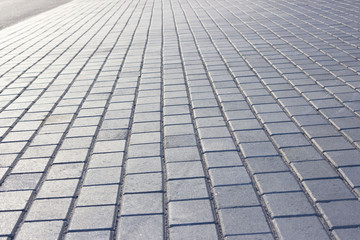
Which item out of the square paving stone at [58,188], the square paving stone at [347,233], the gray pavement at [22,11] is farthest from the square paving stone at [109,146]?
the gray pavement at [22,11]

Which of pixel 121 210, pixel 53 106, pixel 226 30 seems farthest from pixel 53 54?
pixel 121 210

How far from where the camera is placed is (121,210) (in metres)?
2.46

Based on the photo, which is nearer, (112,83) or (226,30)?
(112,83)

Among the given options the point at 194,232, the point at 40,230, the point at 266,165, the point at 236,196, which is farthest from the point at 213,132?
the point at 40,230

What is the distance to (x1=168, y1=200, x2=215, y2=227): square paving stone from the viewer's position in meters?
2.32

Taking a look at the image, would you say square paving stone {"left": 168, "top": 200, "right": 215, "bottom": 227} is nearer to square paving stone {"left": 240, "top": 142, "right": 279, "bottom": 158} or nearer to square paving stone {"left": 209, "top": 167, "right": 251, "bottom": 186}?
square paving stone {"left": 209, "top": 167, "right": 251, "bottom": 186}

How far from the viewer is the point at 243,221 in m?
2.30

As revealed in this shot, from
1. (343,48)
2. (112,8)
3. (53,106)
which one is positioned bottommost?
(112,8)


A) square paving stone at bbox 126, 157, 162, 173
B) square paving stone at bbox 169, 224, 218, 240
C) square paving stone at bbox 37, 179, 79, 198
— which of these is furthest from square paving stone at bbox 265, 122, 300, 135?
square paving stone at bbox 37, 179, 79, 198

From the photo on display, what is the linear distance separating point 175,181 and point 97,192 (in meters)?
0.51

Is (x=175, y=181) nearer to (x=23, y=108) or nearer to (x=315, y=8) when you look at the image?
(x=23, y=108)

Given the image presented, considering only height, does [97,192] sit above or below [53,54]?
above

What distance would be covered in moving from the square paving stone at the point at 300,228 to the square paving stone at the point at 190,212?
0.38 m

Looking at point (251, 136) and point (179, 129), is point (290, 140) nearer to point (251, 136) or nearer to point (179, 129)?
point (251, 136)
